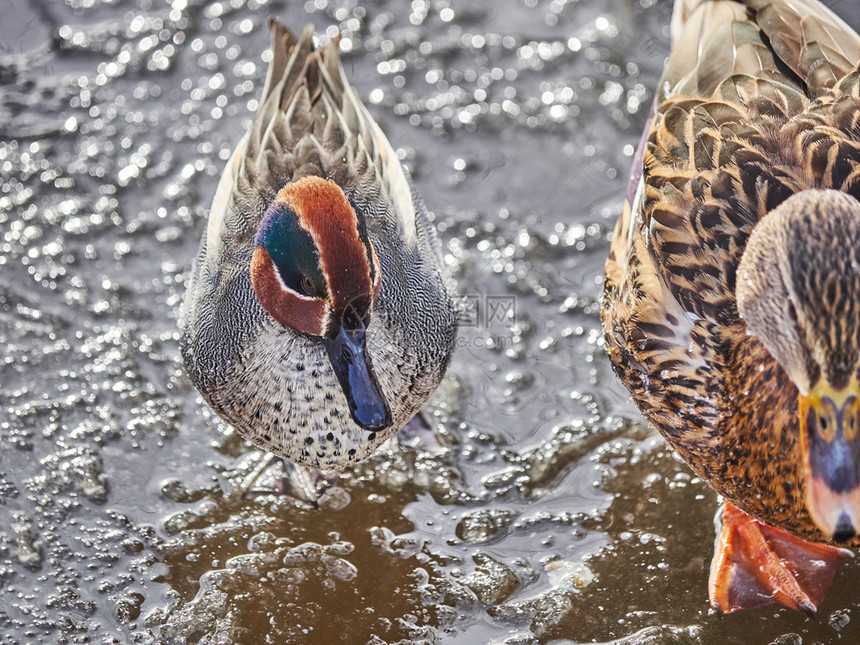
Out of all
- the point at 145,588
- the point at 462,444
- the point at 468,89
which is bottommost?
the point at 145,588

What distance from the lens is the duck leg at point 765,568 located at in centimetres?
356

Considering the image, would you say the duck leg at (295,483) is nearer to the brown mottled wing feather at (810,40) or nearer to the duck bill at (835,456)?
the duck bill at (835,456)

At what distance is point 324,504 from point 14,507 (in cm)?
125

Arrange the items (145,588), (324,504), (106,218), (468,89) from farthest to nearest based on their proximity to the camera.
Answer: (468,89), (106,218), (324,504), (145,588)

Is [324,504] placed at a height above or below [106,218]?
below

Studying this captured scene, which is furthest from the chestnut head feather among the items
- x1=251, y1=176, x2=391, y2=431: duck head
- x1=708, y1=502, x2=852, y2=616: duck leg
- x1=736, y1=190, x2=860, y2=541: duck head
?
x1=708, y1=502, x2=852, y2=616: duck leg

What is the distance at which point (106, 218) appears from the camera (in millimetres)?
5023

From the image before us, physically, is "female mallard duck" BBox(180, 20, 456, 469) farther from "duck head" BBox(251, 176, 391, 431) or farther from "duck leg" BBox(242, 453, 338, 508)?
"duck leg" BBox(242, 453, 338, 508)

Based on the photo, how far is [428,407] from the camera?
14.5ft

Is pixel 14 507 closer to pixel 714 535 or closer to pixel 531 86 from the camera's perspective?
pixel 714 535

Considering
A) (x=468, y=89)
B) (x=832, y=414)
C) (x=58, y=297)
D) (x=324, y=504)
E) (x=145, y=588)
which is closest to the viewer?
(x=832, y=414)

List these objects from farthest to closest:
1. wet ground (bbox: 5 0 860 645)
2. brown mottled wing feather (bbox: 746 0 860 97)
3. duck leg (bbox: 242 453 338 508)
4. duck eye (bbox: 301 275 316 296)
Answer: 1. duck leg (bbox: 242 453 338 508)
2. wet ground (bbox: 5 0 860 645)
3. brown mottled wing feather (bbox: 746 0 860 97)
4. duck eye (bbox: 301 275 316 296)

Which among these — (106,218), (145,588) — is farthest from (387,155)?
(145,588)

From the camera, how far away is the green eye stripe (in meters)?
3.17
